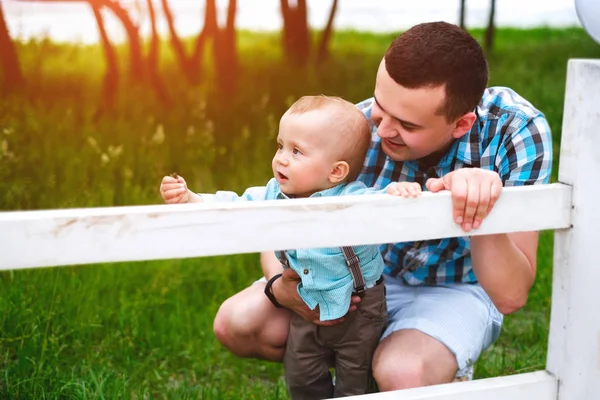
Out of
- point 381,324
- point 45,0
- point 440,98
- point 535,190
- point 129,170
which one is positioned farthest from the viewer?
point 45,0

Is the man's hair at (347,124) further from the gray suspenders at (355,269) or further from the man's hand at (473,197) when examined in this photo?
the man's hand at (473,197)

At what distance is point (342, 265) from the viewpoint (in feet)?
6.63

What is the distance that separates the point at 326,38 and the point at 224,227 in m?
4.51

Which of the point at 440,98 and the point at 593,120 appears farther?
the point at 440,98

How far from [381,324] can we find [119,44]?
10.2 feet

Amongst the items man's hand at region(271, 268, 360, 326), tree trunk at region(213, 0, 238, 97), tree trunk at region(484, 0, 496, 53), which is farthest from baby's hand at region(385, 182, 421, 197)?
tree trunk at region(484, 0, 496, 53)

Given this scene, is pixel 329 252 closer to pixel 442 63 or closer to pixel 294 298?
pixel 294 298

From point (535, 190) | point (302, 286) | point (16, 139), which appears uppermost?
point (535, 190)

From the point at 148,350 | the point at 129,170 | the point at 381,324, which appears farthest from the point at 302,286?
the point at 129,170

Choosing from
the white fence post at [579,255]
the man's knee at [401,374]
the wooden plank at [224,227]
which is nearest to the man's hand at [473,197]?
the wooden plank at [224,227]

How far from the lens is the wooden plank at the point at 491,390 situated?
68.9 inches

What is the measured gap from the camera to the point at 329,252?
6.55 ft

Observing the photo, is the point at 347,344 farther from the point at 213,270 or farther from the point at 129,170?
the point at 129,170

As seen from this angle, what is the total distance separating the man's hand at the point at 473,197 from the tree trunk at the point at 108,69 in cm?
317
